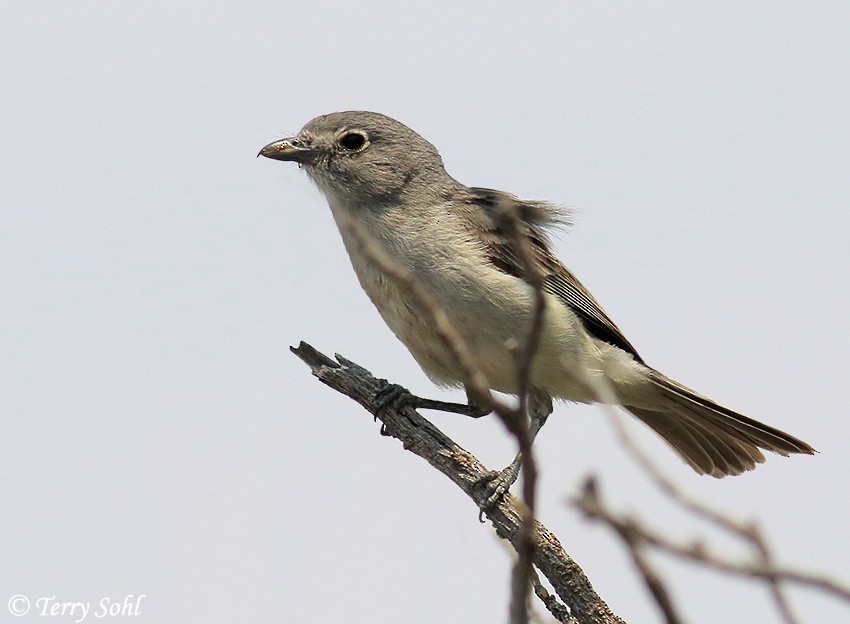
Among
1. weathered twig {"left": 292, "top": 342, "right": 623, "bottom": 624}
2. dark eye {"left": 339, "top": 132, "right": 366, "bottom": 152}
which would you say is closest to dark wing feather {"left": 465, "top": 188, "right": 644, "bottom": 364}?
dark eye {"left": 339, "top": 132, "right": 366, "bottom": 152}

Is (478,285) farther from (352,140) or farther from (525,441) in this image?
(525,441)

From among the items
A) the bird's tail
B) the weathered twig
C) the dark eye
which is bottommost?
the weathered twig

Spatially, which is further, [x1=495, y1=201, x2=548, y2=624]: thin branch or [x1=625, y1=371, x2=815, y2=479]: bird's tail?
[x1=625, y1=371, x2=815, y2=479]: bird's tail

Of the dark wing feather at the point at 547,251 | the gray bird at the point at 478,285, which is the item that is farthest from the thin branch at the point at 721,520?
the dark wing feather at the point at 547,251

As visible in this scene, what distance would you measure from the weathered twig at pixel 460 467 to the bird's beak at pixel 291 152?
1.78 metres

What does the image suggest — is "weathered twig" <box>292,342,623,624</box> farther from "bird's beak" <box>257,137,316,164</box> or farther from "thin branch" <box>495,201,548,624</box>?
"thin branch" <box>495,201,548,624</box>

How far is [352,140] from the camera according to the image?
8.59 m

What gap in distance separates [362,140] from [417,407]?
2.27m

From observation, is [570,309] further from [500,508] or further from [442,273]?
[500,508]

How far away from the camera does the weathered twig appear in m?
6.30

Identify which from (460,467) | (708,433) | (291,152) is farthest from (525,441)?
(708,433)

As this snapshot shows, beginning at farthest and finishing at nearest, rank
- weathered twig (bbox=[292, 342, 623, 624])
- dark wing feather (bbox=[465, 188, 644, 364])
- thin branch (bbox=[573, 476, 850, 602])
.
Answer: dark wing feather (bbox=[465, 188, 644, 364])
weathered twig (bbox=[292, 342, 623, 624])
thin branch (bbox=[573, 476, 850, 602])

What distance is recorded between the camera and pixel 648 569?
202 cm

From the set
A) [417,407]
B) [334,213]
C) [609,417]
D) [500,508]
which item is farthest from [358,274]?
[609,417]
